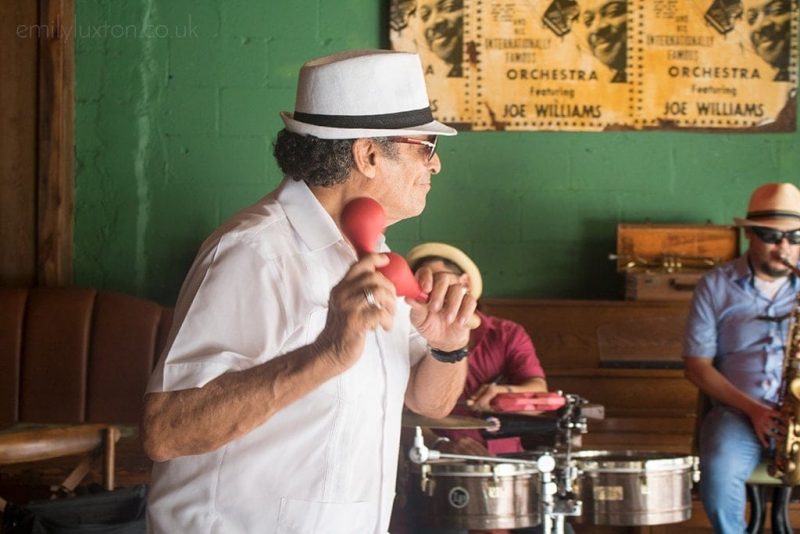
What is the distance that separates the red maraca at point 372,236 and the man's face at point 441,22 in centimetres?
301

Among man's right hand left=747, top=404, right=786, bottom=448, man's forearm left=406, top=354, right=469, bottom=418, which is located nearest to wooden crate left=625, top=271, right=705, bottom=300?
man's right hand left=747, top=404, right=786, bottom=448

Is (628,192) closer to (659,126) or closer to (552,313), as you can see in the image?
(659,126)

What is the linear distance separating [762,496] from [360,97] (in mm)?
3096

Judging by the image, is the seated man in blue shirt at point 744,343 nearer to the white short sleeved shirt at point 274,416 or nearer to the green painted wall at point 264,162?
the green painted wall at point 264,162

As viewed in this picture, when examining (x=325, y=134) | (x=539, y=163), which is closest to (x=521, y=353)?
(x=539, y=163)

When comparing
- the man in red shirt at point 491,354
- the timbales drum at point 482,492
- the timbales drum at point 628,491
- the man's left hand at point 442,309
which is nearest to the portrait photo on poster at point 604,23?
the man in red shirt at point 491,354

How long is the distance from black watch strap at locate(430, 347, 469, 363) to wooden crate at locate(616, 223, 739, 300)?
2.71 m

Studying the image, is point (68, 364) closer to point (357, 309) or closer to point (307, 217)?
point (307, 217)

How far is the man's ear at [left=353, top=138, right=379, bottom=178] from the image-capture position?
199 centimetres

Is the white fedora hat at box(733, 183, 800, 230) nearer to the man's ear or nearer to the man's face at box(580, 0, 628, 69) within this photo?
the man's face at box(580, 0, 628, 69)

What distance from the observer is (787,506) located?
442 cm

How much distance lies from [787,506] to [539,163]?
1.63 meters

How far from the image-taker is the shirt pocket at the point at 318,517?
5.87 feet

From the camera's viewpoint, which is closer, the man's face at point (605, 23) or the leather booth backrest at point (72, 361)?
the leather booth backrest at point (72, 361)
